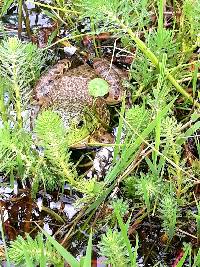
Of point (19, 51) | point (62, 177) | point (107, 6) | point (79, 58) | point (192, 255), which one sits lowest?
point (192, 255)

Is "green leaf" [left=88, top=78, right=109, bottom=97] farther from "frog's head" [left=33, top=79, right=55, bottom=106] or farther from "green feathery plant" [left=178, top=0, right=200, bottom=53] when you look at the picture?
"green feathery plant" [left=178, top=0, right=200, bottom=53]

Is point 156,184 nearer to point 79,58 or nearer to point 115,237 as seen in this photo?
point 115,237

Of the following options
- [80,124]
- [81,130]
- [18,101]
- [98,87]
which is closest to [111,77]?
[98,87]

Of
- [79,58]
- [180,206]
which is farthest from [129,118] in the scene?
[79,58]

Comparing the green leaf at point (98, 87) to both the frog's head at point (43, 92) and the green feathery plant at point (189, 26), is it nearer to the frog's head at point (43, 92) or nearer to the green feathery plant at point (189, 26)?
the frog's head at point (43, 92)

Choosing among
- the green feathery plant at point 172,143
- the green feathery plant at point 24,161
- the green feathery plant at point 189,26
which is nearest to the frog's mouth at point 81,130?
the green feathery plant at point 24,161
